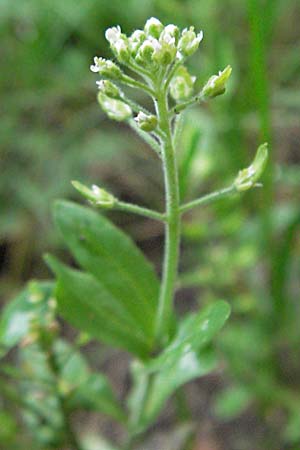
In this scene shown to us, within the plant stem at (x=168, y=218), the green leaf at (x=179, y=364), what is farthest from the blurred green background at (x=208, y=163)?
the plant stem at (x=168, y=218)

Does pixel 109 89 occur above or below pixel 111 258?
above

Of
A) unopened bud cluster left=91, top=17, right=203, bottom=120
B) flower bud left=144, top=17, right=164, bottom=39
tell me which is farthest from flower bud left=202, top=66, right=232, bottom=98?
flower bud left=144, top=17, right=164, bottom=39

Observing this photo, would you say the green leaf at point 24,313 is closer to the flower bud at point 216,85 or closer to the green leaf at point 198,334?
the green leaf at point 198,334

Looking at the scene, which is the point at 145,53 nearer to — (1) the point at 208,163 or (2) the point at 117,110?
(2) the point at 117,110

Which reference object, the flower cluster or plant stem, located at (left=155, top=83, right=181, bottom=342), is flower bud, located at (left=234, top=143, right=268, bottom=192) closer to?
plant stem, located at (left=155, top=83, right=181, bottom=342)

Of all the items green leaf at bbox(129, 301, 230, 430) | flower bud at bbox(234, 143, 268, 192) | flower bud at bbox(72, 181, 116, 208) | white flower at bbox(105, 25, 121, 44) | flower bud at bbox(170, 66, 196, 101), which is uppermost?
white flower at bbox(105, 25, 121, 44)

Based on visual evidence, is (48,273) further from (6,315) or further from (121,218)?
(6,315)

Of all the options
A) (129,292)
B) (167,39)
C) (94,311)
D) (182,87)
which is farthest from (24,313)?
(167,39)
